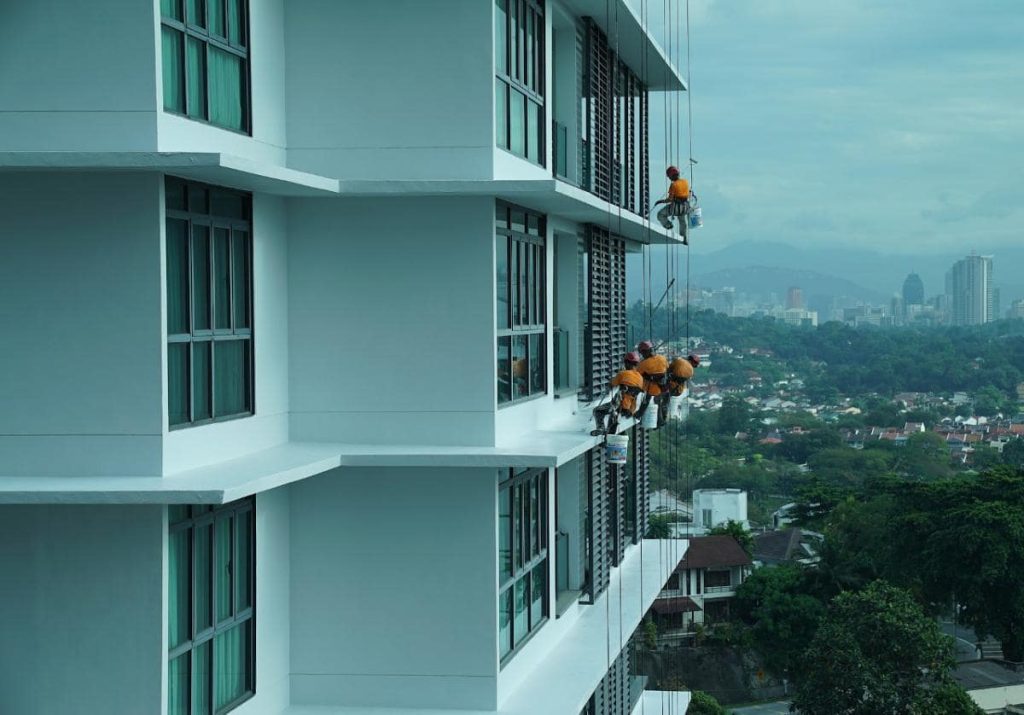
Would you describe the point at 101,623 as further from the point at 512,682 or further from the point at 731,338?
the point at 731,338

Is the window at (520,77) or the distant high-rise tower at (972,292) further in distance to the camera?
the distant high-rise tower at (972,292)

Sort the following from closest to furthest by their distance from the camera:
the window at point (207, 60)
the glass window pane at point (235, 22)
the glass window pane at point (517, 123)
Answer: the window at point (207, 60), the glass window pane at point (235, 22), the glass window pane at point (517, 123)

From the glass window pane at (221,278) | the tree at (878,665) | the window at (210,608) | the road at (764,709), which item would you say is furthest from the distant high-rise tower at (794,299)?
the glass window pane at (221,278)

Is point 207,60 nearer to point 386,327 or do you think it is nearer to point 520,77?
point 386,327

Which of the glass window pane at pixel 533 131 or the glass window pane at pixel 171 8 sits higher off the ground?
the glass window pane at pixel 171 8

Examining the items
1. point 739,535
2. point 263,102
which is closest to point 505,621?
point 263,102

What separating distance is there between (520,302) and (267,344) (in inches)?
85.6

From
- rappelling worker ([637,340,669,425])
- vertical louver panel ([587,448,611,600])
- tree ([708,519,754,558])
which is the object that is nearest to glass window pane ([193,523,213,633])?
rappelling worker ([637,340,669,425])

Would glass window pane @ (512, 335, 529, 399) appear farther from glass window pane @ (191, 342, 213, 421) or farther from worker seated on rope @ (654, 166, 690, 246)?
worker seated on rope @ (654, 166, 690, 246)

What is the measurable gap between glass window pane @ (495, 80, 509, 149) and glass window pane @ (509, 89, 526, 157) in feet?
0.38

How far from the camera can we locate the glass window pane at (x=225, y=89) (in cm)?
794

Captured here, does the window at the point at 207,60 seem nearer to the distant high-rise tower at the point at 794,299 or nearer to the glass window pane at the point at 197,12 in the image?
the glass window pane at the point at 197,12

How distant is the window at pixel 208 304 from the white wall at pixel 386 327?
2.26 feet

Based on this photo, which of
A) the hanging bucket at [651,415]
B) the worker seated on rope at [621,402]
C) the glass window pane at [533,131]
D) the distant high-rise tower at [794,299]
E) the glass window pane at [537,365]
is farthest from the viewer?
the distant high-rise tower at [794,299]
